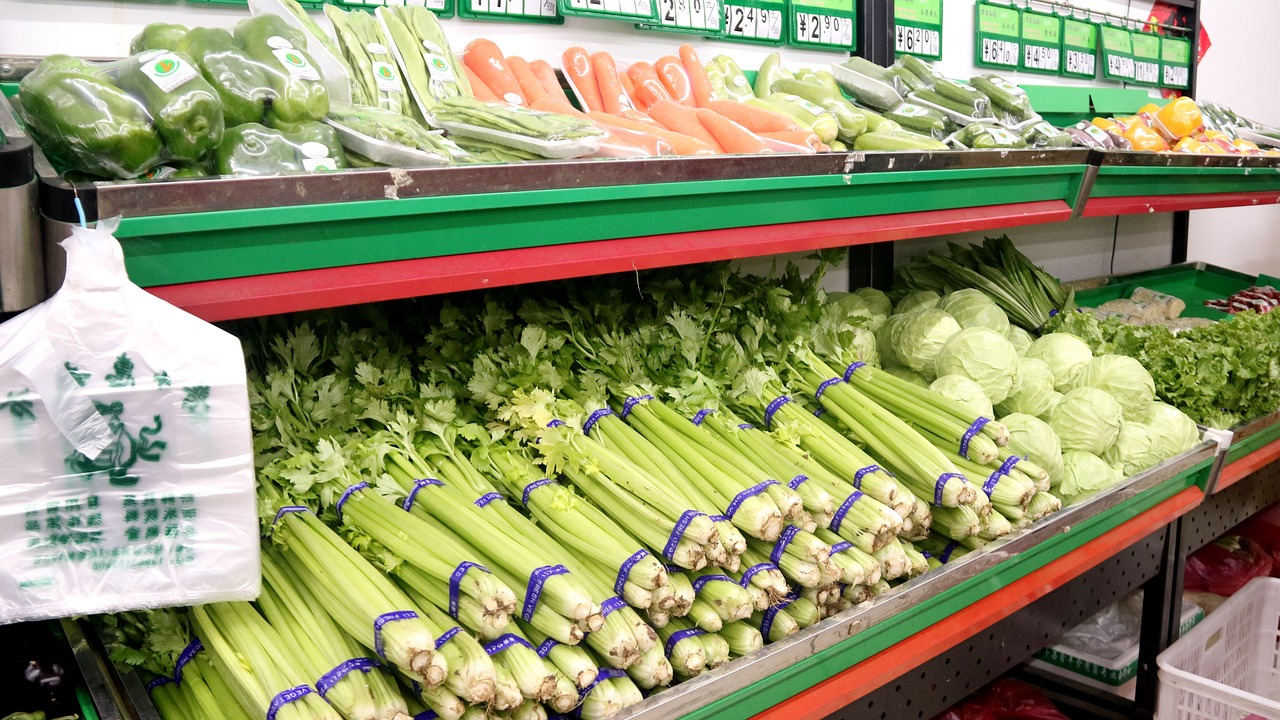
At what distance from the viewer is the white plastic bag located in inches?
40.4

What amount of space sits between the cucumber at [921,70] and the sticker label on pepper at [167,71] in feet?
7.86

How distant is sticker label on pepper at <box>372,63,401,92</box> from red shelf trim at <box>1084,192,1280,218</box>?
1.93 m

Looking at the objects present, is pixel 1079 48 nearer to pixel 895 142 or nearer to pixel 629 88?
pixel 895 142

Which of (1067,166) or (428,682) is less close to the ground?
(1067,166)

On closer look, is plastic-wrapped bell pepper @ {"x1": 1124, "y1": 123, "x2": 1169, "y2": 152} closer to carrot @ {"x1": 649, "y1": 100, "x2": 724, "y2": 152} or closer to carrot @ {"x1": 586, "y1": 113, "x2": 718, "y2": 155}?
carrot @ {"x1": 649, "y1": 100, "x2": 724, "y2": 152}

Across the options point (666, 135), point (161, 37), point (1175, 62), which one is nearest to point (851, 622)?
point (666, 135)

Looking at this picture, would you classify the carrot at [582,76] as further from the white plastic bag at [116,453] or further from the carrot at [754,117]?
the white plastic bag at [116,453]

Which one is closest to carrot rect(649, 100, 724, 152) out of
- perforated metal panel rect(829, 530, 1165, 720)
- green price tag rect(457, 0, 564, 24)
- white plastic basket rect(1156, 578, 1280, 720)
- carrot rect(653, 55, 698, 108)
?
carrot rect(653, 55, 698, 108)

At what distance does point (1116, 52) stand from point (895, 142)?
2615 millimetres

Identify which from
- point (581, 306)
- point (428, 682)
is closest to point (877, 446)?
point (581, 306)

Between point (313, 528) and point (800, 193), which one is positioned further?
point (800, 193)

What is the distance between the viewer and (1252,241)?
19.1ft

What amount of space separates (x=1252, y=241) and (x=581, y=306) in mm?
5670

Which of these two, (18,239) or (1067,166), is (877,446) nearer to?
(1067,166)
